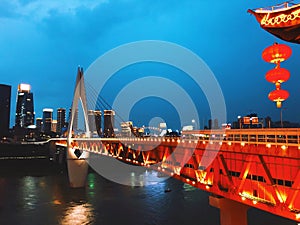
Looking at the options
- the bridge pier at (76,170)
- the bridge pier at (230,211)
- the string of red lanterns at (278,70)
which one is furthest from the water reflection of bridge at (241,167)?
the bridge pier at (76,170)

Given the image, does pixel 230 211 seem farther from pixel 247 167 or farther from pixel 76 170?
pixel 76 170

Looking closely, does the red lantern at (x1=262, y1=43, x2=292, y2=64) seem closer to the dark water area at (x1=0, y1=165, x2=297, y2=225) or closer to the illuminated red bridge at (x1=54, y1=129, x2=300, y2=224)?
the illuminated red bridge at (x1=54, y1=129, x2=300, y2=224)

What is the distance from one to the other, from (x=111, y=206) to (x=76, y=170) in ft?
54.5

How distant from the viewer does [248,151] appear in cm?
1250

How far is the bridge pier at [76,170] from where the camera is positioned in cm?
4894

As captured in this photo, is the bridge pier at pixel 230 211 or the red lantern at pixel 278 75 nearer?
the red lantern at pixel 278 75

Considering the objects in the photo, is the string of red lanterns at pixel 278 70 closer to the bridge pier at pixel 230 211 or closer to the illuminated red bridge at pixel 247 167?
the illuminated red bridge at pixel 247 167

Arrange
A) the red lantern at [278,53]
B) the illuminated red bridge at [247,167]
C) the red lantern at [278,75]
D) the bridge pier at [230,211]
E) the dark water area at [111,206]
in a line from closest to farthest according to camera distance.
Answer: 1. the illuminated red bridge at [247,167]
2. the red lantern at [278,75]
3. the red lantern at [278,53]
4. the bridge pier at [230,211]
5. the dark water area at [111,206]

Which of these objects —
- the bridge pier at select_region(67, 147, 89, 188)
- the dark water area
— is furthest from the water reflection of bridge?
the bridge pier at select_region(67, 147, 89, 188)

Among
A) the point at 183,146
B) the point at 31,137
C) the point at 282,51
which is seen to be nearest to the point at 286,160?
the point at 282,51

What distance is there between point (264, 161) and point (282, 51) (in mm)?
5371

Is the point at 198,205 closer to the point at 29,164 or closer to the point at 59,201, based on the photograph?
the point at 59,201

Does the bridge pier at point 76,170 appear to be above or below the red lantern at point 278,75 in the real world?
below

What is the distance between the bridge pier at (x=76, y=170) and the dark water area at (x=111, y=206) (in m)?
1.50
